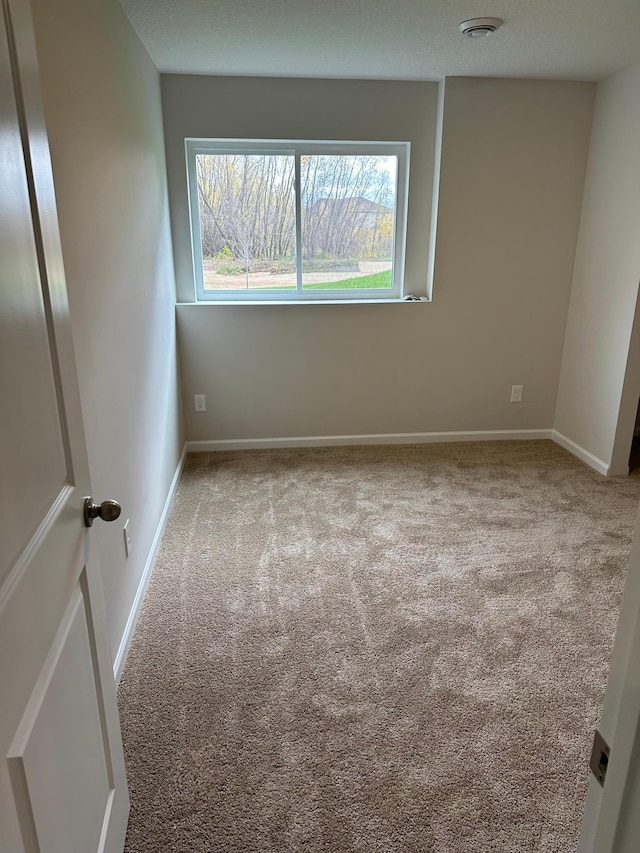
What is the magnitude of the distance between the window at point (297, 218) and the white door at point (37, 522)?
2866 millimetres

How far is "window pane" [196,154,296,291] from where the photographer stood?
3.62 metres

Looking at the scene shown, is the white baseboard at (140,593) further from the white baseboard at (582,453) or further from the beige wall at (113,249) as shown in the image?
the white baseboard at (582,453)

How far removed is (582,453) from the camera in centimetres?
381

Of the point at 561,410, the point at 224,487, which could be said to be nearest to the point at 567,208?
the point at 561,410

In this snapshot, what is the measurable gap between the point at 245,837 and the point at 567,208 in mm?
3849

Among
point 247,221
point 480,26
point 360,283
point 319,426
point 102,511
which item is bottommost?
point 319,426

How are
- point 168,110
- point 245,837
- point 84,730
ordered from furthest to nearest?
1. point 168,110
2. point 245,837
3. point 84,730

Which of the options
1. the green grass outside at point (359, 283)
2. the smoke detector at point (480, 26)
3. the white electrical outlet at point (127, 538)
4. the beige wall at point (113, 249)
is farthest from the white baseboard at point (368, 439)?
the smoke detector at point (480, 26)

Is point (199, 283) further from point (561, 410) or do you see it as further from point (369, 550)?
point (561, 410)

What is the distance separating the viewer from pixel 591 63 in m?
3.11

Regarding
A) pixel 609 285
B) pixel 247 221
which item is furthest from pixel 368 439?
pixel 609 285

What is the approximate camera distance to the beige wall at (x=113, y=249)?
1.61 m

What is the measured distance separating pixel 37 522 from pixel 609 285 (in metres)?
3.57

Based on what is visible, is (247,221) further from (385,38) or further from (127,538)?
(127,538)
